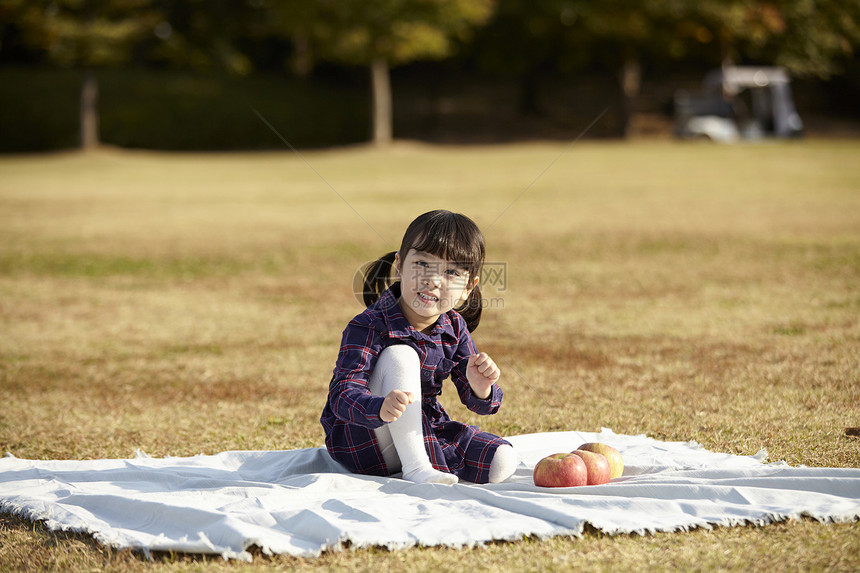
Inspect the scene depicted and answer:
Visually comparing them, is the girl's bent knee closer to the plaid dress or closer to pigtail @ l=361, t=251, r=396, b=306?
the plaid dress

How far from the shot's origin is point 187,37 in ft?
125

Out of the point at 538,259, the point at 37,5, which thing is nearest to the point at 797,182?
the point at 538,259

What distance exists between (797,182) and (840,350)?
49.1ft

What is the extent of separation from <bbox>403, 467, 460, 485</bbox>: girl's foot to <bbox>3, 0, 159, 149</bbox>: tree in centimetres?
2878

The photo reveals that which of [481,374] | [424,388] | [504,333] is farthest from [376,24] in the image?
[481,374]

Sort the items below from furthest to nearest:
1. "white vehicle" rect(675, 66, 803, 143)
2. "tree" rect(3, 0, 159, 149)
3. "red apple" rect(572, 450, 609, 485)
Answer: "white vehicle" rect(675, 66, 803, 143) < "tree" rect(3, 0, 159, 149) < "red apple" rect(572, 450, 609, 485)

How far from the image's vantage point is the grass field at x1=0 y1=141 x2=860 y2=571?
331cm

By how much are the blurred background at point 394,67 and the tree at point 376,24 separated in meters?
0.05

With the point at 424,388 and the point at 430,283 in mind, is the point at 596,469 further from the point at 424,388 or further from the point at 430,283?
the point at 430,283

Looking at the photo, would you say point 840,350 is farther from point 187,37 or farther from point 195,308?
point 187,37

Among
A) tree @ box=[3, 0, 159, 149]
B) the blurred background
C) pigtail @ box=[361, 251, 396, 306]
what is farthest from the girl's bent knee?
the blurred background

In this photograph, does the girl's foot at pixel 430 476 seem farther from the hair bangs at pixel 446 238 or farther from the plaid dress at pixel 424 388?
the hair bangs at pixel 446 238

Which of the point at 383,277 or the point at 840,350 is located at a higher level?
the point at 383,277

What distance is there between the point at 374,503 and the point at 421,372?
0.60 meters
